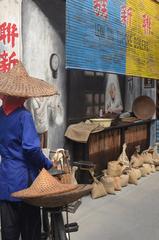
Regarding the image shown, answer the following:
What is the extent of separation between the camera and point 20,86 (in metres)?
3.71

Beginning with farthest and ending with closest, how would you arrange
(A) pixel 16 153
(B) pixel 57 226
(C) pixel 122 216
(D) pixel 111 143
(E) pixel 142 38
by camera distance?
(D) pixel 111 143 < (E) pixel 142 38 < (C) pixel 122 216 < (A) pixel 16 153 < (B) pixel 57 226

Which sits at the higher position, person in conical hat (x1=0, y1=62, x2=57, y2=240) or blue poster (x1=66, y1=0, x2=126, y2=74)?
blue poster (x1=66, y1=0, x2=126, y2=74)

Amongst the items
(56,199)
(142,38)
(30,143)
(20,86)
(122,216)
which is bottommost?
(122,216)

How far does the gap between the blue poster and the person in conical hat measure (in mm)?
2200

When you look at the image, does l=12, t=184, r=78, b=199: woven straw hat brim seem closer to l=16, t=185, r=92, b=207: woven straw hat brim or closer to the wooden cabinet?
l=16, t=185, r=92, b=207: woven straw hat brim

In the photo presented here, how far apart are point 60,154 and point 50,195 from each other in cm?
308

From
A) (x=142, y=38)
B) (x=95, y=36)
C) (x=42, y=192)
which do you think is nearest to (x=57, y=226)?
(x=42, y=192)

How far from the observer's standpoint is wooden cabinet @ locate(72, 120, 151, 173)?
776 centimetres

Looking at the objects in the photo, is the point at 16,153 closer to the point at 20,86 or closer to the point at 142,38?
the point at 20,86

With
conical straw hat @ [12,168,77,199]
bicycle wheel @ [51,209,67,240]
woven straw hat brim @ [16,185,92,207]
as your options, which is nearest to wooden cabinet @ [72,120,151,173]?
bicycle wheel @ [51,209,67,240]

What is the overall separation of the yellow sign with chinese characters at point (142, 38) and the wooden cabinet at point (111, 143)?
4.33 ft

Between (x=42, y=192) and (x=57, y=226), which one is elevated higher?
(x=42, y=192)

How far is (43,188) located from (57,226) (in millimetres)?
423

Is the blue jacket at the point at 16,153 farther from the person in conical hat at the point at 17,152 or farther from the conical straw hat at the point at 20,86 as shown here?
the conical straw hat at the point at 20,86
